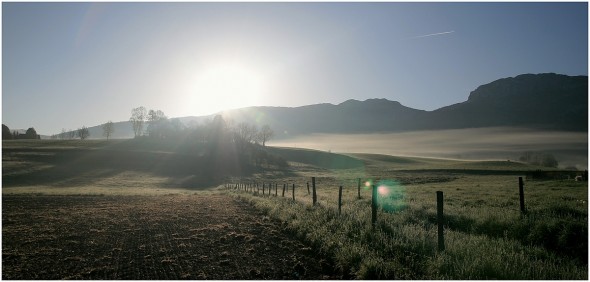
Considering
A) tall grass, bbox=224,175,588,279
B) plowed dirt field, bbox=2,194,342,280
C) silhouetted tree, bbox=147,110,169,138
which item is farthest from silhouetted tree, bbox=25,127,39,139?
tall grass, bbox=224,175,588,279

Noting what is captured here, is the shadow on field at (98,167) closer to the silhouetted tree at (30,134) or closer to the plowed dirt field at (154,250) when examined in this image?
the plowed dirt field at (154,250)

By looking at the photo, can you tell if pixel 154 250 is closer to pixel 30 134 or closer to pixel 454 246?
pixel 454 246

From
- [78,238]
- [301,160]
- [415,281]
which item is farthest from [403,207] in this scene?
[301,160]

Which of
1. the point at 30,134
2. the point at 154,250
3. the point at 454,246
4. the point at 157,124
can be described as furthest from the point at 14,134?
the point at 454,246

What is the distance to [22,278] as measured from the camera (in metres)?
8.49

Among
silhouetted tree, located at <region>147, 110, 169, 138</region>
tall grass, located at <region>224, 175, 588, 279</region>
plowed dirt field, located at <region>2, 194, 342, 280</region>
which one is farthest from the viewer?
silhouetted tree, located at <region>147, 110, 169, 138</region>

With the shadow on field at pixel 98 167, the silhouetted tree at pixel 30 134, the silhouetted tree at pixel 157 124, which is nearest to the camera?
the shadow on field at pixel 98 167

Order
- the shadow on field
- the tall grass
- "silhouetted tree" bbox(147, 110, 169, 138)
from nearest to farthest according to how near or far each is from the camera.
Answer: the tall grass < the shadow on field < "silhouetted tree" bbox(147, 110, 169, 138)

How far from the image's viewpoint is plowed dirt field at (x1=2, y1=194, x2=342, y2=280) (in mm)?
8828

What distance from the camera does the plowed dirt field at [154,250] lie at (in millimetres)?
8828

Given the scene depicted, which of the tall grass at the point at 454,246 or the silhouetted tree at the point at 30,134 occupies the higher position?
the silhouetted tree at the point at 30,134

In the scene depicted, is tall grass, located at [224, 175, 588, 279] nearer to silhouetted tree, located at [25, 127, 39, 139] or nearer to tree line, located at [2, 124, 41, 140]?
tree line, located at [2, 124, 41, 140]

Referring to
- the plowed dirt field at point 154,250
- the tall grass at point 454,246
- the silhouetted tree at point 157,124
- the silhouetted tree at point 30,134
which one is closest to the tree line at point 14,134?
the silhouetted tree at point 30,134

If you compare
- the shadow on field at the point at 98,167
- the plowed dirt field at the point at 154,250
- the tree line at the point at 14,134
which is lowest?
the shadow on field at the point at 98,167
